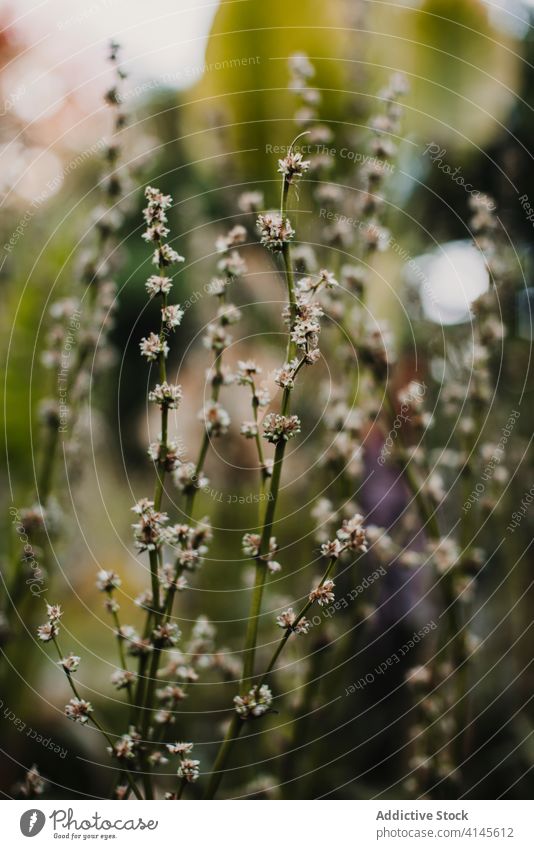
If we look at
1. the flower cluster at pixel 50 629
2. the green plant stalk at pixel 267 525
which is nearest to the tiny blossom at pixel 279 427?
the green plant stalk at pixel 267 525

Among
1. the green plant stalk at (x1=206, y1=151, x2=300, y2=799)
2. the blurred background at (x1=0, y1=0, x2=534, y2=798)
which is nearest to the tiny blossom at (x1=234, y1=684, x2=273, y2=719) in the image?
the green plant stalk at (x1=206, y1=151, x2=300, y2=799)

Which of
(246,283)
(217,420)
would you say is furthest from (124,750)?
(246,283)

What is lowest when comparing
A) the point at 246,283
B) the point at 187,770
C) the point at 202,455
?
the point at 187,770

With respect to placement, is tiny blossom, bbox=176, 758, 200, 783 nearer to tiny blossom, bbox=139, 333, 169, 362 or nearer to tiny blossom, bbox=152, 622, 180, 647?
tiny blossom, bbox=152, 622, 180, 647

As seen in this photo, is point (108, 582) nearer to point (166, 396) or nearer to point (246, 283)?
point (166, 396)

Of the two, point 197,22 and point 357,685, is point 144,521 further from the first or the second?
point 197,22

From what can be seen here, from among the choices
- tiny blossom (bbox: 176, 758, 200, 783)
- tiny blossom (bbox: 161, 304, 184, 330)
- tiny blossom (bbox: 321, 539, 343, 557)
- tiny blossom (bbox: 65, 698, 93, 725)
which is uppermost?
tiny blossom (bbox: 161, 304, 184, 330)
